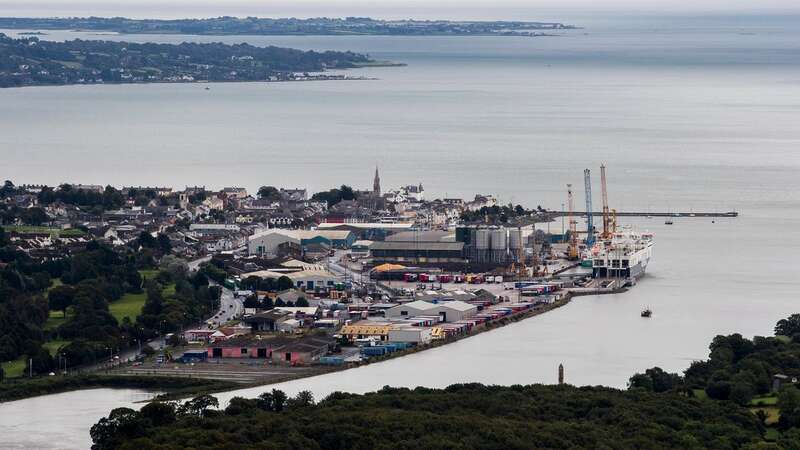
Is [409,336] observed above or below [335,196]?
below

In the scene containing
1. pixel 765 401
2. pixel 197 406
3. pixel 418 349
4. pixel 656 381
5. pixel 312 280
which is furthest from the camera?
pixel 312 280

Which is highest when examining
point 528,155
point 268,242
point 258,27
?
point 258,27

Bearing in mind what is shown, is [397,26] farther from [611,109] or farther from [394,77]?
[611,109]

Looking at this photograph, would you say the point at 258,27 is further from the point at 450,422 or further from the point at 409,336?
the point at 450,422

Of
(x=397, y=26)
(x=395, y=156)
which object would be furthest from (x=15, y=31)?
(x=395, y=156)

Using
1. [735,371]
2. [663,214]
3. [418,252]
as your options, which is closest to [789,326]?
[735,371]
